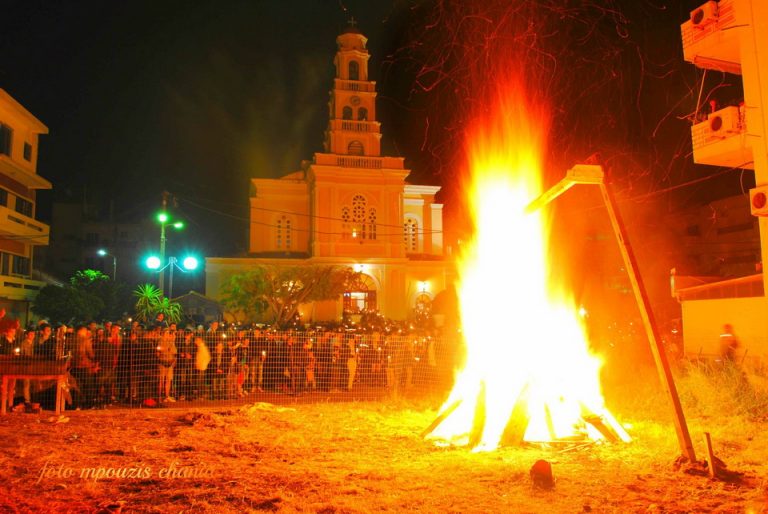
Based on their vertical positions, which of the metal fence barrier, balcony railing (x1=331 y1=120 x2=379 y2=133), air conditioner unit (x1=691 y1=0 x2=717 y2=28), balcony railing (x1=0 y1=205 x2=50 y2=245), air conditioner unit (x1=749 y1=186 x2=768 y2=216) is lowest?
the metal fence barrier

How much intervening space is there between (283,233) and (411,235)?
808 centimetres

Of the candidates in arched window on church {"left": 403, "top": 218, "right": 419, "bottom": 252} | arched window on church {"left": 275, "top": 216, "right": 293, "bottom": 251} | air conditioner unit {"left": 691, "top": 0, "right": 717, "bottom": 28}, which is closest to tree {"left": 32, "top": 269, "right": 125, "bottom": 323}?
arched window on church {"left": 275, "top": 216, "right": 293, "bottom": 251}

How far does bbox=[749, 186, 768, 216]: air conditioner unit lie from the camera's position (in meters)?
11.7

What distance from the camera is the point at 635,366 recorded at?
1572 centimetres

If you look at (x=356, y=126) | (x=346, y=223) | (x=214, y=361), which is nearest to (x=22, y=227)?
(x=346, y=223)

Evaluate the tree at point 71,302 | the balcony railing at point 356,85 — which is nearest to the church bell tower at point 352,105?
the balcony railing at point 356,85

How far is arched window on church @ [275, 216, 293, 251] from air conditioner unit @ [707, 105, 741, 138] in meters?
26.4

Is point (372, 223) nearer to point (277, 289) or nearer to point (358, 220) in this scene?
point (358, 220)

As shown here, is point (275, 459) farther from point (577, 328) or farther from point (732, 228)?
point (732, 228)

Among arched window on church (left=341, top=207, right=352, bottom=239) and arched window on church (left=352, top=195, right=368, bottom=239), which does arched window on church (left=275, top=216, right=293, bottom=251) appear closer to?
arched window on church (left=341, top=207, right=352, bottom=239)

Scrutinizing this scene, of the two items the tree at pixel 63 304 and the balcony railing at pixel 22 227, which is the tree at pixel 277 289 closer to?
the tree at pixel 63 304

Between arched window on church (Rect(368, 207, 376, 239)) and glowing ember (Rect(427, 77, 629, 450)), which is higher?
arched window on church (Rect(368, 207, 376, 239))

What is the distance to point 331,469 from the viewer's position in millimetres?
7023

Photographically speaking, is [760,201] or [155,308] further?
[155,308]
